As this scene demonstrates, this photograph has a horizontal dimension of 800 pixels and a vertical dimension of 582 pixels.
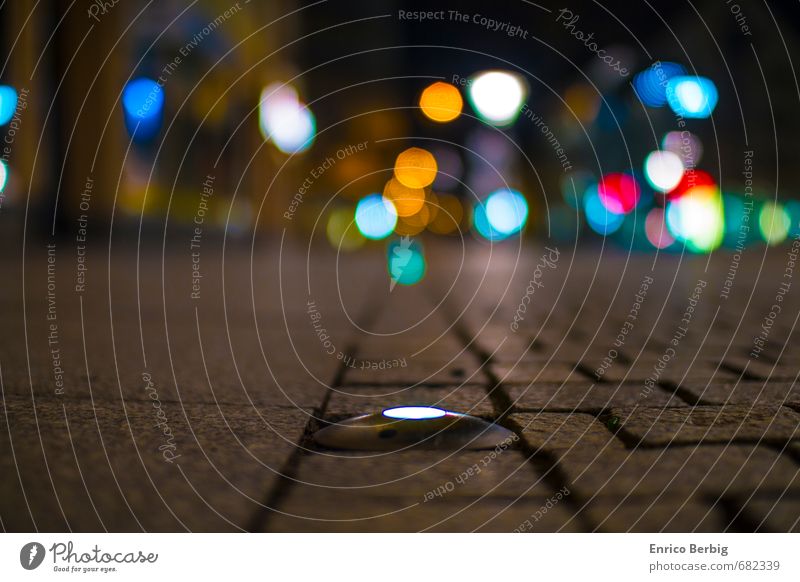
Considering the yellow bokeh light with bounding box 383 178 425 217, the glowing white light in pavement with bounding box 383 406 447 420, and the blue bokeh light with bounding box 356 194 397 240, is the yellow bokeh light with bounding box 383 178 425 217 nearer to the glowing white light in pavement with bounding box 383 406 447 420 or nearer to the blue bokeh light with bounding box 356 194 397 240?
the blue bokeh light with bounding box 356 194 397 240

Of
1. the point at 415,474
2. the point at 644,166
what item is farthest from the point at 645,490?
the point at 644,166

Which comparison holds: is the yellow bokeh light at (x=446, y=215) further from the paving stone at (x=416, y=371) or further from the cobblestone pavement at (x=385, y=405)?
the paving stone at (x=416, y=371)

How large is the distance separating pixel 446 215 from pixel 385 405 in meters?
34.4

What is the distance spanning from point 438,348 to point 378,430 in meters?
1.28

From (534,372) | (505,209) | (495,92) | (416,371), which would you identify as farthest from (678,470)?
(505,209)

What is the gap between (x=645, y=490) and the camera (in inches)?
44.6

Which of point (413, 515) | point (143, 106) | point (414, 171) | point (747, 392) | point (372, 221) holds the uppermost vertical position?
point (414, 171)

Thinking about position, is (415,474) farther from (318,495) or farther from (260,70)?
(260,70)

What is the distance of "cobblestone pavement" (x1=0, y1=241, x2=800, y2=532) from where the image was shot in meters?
1.06

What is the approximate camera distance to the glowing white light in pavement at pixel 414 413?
148 centimetres

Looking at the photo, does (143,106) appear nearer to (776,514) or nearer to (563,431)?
(563,431)

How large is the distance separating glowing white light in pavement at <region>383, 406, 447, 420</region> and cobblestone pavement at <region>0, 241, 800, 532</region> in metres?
0.13

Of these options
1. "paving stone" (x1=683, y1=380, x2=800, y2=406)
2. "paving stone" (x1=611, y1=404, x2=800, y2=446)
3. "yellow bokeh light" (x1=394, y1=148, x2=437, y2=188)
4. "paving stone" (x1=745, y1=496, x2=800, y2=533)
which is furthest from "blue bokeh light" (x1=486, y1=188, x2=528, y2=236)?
"paving stone" (x1=745, y1=496, x2=800, y2=533)

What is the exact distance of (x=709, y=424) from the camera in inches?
59.6
